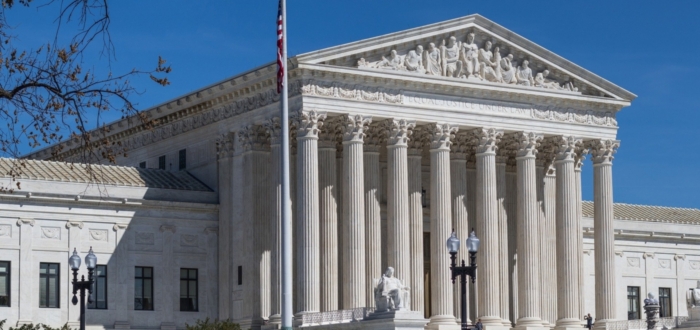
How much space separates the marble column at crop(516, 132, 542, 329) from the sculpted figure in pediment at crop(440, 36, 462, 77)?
4997mm

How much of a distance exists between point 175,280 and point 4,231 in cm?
875

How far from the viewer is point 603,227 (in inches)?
2916

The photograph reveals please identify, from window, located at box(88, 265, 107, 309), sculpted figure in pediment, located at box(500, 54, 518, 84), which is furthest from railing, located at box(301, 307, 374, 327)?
sculpted figure in pediment, located at box(500, 54, 518, 84)

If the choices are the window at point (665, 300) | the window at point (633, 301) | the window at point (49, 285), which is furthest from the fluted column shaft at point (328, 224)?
the window at point (665, 300)

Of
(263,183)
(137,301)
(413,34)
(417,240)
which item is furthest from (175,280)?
(413,34)

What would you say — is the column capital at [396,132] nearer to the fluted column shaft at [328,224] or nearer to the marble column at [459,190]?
the fluted column shaft at [328,224]

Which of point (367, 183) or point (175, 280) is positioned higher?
point (367, 183)

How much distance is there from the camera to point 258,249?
223ft

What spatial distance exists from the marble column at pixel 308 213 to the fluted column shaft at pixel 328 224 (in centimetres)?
60

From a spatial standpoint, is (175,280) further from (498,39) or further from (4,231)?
(498,39)

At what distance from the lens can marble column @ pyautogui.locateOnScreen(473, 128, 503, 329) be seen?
70125mm

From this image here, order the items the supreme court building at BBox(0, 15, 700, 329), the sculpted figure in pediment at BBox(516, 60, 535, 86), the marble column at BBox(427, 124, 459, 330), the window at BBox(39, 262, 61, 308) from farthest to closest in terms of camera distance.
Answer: the sculpted figure in pediment at BBox(516, 60, 535, 86) < the marble column at BBox(427, 124, 459, 330) < the window at BBox(39, 262, 61, 308) < the supreme court building at BBox(0, 15, 700, 329)

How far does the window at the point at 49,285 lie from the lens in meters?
66.4

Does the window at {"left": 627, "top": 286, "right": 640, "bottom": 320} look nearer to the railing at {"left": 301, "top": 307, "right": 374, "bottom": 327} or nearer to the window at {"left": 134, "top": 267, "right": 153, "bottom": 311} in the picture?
the railing at {"left": 301, "top": 307, "right": 374, "bottom": 327}
